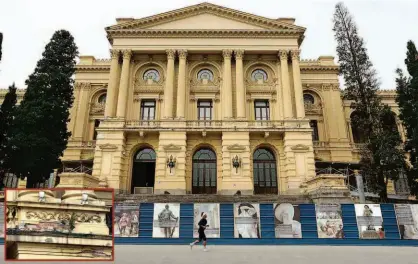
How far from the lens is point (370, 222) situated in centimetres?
1433

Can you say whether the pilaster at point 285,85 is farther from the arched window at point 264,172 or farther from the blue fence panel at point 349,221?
the blue fence panel at point 349,221

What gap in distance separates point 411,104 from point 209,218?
22873mm

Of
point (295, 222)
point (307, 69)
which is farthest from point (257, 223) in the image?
point (307, 69)

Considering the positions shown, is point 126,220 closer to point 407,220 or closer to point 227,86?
point 407,220

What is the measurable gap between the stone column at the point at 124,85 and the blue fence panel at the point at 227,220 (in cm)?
1792

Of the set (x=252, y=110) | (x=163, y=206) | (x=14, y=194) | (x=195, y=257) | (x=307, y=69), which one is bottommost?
(x=195, y=257)

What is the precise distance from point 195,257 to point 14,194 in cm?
662

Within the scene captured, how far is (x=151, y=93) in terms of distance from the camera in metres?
31.9

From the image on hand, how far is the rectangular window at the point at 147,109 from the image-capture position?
3145 cm

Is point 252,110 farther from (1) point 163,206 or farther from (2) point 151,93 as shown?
(1) point 163,206

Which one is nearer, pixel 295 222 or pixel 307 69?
pixel 295 222

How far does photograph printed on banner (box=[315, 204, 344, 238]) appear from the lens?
46.9ft

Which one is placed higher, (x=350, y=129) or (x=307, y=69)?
(x=307, y=69)

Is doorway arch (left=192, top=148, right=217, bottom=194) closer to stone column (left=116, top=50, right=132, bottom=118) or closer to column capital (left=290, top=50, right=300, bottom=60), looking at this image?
stone column (left=116, top=50, right=132, bottom=118)
